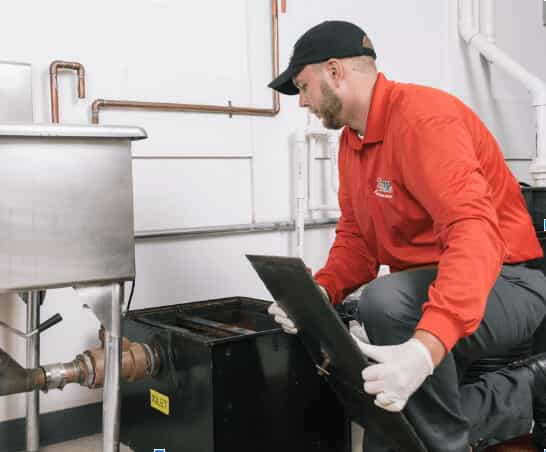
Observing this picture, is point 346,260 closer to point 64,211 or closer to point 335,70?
point 335,70

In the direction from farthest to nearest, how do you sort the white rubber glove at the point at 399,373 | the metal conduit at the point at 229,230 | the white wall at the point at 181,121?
the metal conduit at the point at 229,230 < the white wall at the point at 181,121 < the white rubber glove at the point at 399,373

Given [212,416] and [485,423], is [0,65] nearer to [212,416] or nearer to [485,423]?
[212,416]

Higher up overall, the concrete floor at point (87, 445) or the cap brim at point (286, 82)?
the cap brim at point (286, 82)

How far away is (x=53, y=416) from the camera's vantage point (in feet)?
6.14

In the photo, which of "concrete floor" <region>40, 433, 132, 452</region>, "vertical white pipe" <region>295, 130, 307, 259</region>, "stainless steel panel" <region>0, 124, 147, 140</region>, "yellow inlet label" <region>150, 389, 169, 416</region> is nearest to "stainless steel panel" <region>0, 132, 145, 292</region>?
"stainless steel panel" <region>0, 124, 147, 140</region>

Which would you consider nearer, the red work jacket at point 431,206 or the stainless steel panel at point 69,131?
the red work jacket at point 431,206

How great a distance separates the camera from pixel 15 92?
178cm

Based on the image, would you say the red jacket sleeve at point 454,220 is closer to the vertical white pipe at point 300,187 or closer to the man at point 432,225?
the man at point 432,225

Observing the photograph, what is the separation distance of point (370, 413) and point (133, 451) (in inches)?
29.2

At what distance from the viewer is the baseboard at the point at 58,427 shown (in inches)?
71.1

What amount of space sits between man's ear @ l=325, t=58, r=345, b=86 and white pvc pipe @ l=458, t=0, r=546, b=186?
5.09 ft

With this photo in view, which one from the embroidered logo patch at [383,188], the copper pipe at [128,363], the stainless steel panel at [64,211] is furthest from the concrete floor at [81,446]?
the embroidered logo patch at [383,188]

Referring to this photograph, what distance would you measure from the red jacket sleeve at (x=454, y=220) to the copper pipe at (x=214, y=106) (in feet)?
3.28

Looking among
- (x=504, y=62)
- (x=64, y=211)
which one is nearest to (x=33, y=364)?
(x=64, y=211)
